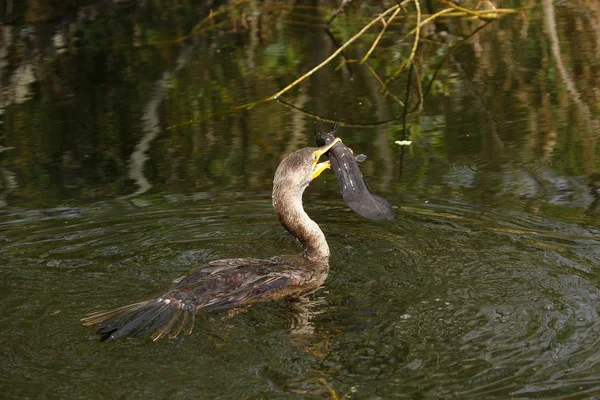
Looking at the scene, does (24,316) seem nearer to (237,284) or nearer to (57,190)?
(237,284)

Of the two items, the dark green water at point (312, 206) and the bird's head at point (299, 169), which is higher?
the bird's head at point (299, 169)

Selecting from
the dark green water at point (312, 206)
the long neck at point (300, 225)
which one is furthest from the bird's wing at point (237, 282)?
the long neck at point (300, 225)

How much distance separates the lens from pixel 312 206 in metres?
7.91

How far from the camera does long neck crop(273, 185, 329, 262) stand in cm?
695

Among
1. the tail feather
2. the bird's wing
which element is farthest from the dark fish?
the tail feather

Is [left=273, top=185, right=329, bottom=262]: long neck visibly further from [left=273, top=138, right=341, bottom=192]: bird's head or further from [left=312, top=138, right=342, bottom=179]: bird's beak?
[left=312, top=138, right=342, bottom=179]: bird's beak

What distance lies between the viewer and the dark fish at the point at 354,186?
6.79 metres

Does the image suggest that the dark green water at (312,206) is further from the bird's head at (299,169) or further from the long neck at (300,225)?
the bird's head at (299,169)

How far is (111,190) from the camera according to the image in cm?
845

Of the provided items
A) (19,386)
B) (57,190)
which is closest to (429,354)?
(19,386)

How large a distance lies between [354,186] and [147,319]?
1.88 metres

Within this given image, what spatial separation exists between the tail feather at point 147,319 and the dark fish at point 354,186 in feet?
4.78

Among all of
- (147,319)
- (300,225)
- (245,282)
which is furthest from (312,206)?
(147,319)

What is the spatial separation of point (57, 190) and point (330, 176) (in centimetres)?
225
